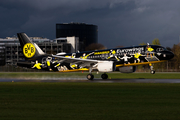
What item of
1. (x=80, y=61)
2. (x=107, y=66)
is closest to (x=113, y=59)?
(x=107, y=66)

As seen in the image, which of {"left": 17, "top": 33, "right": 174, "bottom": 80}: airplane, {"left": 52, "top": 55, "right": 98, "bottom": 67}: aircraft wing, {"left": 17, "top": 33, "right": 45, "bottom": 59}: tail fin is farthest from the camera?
{"left": 17, "top": 33, "right": 45, "bottom": 59}: tail fin

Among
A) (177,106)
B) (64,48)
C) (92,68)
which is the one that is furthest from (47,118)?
(64,48)

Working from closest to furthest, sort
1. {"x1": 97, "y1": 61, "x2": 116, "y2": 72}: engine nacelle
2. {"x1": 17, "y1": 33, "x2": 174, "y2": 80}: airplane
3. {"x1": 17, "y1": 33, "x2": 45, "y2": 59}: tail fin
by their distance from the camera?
{"x1": 97, "y1": 61, "x2": 116, "y2": 72}: engine nacelle, {"x1": 17, "y1": 33, "x2": 174, "y2": 80}: airplane, {"x1": 17, "y1": 33, "x2": 45, "y2": 59}: tail fin

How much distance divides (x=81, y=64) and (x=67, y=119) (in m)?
31.9

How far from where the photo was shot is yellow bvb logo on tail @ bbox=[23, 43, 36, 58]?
50500mm

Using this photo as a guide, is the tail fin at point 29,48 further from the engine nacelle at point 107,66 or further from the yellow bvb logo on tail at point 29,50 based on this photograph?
the engine nacelle at point 107,66

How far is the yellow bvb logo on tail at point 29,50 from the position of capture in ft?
166

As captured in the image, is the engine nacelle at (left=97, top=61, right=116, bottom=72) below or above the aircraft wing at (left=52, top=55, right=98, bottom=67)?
below

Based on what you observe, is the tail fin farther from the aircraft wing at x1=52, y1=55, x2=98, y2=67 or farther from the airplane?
the aircraft wing at x1=52, y1=55, x2=98, y2=67

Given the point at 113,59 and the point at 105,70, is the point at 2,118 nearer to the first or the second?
the point at 105,70

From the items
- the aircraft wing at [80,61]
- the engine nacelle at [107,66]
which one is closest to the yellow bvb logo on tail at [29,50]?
the aircraft wing at [80,61]

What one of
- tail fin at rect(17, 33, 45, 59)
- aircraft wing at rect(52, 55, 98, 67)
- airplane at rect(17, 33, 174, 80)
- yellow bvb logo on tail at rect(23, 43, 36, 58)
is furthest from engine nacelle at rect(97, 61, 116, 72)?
yellow bvb logo on tail at rect(23, 43, 36, 58)

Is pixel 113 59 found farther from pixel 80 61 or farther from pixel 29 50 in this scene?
pixel 29 50

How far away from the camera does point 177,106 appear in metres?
17.1
